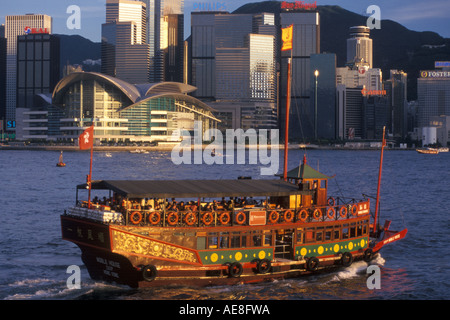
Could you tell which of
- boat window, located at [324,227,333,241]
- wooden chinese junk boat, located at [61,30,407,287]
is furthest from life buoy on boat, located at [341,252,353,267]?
boat window, located at [324,227,333,241]

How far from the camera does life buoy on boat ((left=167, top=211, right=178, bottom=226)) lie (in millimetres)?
21750

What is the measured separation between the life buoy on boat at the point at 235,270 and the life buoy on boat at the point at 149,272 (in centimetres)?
248

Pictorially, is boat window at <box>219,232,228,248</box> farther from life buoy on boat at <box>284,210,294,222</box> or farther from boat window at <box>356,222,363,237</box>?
boat window at <box>356,222,363,237</box>

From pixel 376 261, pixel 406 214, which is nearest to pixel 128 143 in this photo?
pixel 406 214

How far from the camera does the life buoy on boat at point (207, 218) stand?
878 inches

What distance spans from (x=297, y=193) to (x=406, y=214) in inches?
903

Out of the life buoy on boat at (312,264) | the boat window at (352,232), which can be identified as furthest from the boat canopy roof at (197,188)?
the boat window at (352,232)

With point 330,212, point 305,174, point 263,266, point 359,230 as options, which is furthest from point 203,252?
point 359,230

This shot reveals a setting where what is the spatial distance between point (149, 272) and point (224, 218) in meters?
2.98

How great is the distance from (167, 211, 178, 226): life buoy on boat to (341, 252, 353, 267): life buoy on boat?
6.64 metres

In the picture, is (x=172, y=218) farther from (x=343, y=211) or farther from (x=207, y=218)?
(x=343, y=211)

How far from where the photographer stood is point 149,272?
70.6ft
